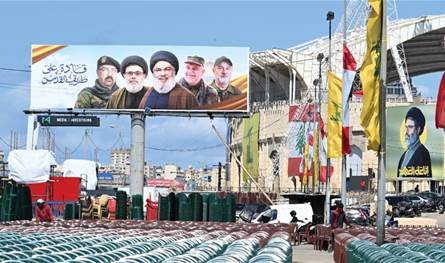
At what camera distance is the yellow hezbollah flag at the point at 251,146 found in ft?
316

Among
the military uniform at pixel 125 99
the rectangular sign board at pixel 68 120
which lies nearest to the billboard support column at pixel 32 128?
the rectangular sign board at pixel 68 120

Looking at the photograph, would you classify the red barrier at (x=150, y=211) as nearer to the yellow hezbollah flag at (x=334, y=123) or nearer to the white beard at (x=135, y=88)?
the yellow hezbollah flag at (x=334, y=123)

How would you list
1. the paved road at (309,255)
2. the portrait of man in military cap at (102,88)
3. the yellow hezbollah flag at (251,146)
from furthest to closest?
1. the yellow hezbollah flag at (251,146)
2. the portrait of man in military cap at (102,88)
3. the paved road at (309,255)

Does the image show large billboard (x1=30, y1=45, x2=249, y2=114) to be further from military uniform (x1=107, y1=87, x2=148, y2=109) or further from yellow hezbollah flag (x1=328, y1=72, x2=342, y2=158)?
yellow hezbollah flag (x1=328, y1=72, x2=342, y2=158)

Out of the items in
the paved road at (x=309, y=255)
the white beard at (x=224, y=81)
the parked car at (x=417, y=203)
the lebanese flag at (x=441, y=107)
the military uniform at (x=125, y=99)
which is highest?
the white beard at (x=224, y=81)

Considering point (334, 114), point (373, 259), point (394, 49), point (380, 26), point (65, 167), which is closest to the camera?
point (373, 259)

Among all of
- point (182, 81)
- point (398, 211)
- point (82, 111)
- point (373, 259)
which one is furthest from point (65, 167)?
point (373, 259)

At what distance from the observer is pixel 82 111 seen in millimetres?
55188

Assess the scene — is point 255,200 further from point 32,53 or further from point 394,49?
point 394,49

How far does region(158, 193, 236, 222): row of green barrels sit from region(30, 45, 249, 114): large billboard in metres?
17.5

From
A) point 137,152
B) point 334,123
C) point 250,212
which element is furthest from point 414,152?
point 334,123

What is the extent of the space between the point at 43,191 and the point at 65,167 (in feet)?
54.5

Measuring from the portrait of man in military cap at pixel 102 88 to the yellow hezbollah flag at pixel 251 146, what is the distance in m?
42.2

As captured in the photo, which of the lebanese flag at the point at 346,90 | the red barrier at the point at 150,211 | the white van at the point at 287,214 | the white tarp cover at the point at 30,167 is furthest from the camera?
the white tarp cover at the point at 30,167
